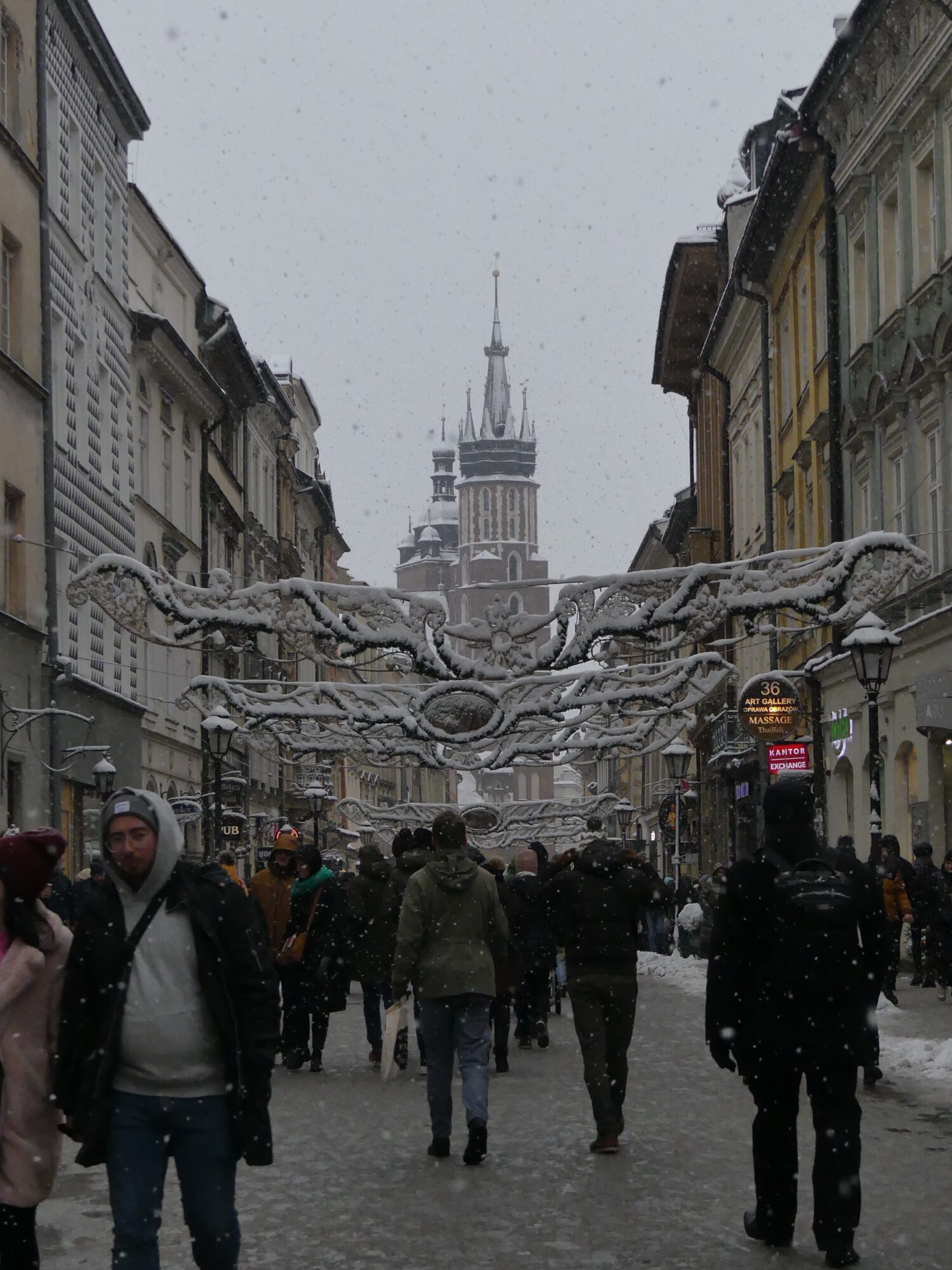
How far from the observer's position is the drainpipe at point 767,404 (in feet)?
125

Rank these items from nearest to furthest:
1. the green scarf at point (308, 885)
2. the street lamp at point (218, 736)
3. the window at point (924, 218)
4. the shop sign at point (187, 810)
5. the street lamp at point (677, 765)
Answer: the green scarf at point (308, 885)
the window at point (924, 218)
the street lamp at point (218, 736)
the shop sign at point (187, 810)
the street lamp at point (677, 765)

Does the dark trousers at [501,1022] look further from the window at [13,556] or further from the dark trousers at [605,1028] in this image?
the window at [13,556]

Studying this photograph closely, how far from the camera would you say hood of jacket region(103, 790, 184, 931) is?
19.5ft

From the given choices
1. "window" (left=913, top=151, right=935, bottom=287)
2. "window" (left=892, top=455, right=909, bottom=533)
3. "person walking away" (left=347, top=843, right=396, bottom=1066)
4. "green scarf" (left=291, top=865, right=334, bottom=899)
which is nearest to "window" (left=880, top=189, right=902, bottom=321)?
"window" (left=913, top=151, right=935, bottom=287)

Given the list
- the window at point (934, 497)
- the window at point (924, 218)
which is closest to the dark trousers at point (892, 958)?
the window at point (934, 497)

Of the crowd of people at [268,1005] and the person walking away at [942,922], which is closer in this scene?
the crowd of people at [268,1005]

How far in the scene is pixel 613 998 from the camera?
1110cm

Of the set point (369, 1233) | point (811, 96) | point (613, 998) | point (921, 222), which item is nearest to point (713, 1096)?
point (613, 998)

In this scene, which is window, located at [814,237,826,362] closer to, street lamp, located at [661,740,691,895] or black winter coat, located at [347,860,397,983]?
street lamp, located at [661,740,691,895]

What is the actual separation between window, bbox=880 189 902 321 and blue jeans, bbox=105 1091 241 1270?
878 inches

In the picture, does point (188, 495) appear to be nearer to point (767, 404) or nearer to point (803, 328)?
point (767, 404)

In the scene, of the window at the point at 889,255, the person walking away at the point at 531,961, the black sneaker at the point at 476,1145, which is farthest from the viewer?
the window at the point at 889,255

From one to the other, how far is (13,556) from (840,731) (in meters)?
11.8

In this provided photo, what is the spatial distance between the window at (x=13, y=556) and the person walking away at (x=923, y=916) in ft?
37.9
